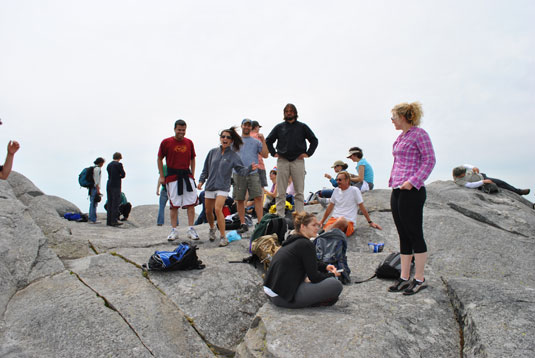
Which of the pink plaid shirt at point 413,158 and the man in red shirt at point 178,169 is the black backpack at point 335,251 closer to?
the pink plaid shirt at point 413,158

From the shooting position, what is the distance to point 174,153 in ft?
28.1

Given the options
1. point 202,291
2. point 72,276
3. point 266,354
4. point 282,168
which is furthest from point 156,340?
point 282,168

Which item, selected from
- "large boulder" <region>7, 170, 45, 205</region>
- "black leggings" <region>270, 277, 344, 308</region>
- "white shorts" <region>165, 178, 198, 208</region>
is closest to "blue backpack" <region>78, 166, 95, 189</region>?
"large boulder" <region>7, 170, 45, 205</region>

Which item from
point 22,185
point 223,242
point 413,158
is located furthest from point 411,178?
point 22,185

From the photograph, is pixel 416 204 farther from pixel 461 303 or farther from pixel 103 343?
pixel 103 343

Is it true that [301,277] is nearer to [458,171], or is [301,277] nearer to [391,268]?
[391,268]

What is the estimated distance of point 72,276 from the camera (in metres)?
6.08

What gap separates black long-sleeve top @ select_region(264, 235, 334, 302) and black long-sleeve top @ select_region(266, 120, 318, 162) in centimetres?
436

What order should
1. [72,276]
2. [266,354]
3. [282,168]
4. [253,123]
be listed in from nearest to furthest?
1. [266,354]
2. [72,276]
3. [282,168]
4. [253,123]

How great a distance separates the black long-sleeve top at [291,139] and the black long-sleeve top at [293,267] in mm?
4358

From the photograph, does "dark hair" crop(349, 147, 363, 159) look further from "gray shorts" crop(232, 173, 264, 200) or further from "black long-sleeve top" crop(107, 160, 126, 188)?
"black long-sleeve top" crop(107, 160, 126, 188)

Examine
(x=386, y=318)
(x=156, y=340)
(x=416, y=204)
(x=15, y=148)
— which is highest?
(x=15, y=148)

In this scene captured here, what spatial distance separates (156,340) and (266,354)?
5.33 feet

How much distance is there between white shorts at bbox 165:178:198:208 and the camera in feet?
28.2
